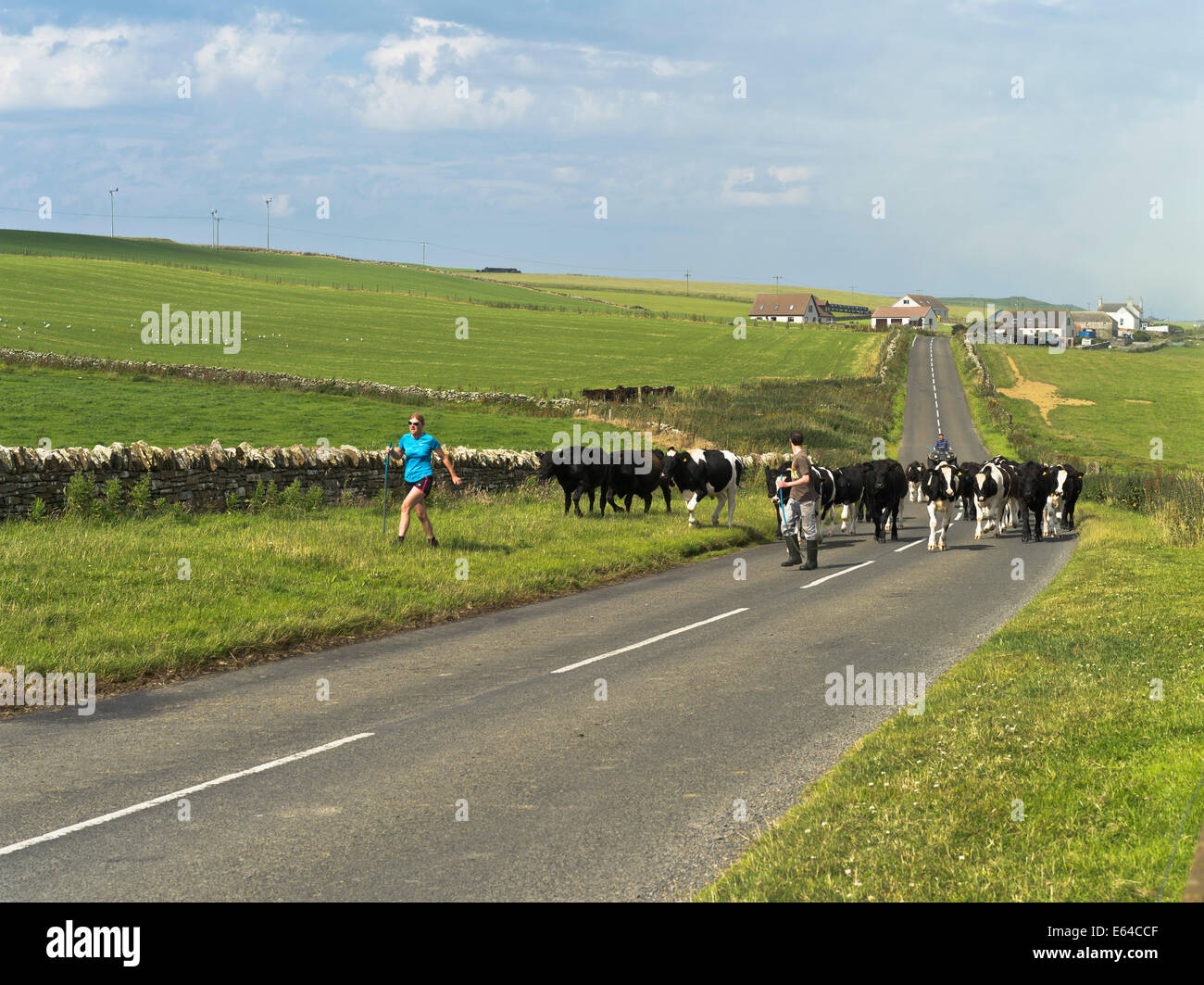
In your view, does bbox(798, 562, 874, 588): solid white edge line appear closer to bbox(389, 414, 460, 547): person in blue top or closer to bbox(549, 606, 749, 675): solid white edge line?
bbox(549, 606, 749, 675): solid white edge line

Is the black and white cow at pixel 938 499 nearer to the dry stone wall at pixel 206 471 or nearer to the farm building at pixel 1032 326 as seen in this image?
the dry stone wall at pixel 206 471

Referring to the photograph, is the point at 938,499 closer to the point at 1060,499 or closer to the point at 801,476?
the point at 801,476

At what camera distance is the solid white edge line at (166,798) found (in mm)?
6588

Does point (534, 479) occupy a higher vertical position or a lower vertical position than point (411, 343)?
lower

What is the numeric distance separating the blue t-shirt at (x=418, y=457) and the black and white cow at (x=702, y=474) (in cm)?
794

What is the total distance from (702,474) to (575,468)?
2.94m

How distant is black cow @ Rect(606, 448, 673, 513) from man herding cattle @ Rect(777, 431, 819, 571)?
574 cm

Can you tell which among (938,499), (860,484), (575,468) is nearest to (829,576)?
(938,499)

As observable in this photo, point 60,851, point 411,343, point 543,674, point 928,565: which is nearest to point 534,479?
point 928,565

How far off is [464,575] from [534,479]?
12005mm

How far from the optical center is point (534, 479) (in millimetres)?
28422

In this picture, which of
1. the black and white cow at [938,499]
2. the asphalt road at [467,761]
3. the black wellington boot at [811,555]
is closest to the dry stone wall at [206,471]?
the asphalt road at [467,761]

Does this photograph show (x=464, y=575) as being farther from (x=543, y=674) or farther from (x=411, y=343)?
(x=411, y=343)

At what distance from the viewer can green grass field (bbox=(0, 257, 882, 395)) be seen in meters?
64.6
